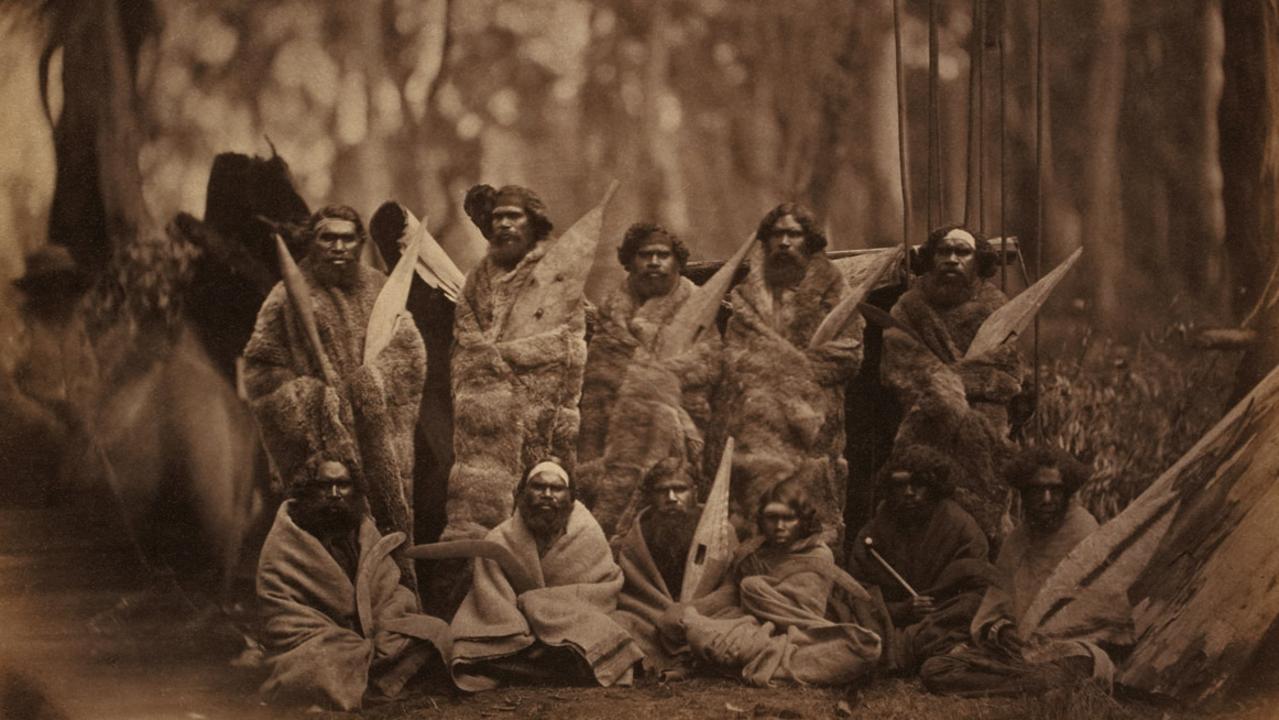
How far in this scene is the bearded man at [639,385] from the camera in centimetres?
818

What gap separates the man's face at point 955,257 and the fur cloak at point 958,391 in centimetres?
12

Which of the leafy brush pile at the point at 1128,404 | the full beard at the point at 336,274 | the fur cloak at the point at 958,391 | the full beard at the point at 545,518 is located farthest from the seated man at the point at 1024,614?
the full beard at the point at 336,274

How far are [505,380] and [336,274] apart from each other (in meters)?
0.85

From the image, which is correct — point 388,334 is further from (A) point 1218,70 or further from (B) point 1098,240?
(A) point 1218,70

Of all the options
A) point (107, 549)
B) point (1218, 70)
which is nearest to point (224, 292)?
point (107, 549)

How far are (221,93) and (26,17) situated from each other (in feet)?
3.17

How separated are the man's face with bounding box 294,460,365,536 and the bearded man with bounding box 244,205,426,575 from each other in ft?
0.33

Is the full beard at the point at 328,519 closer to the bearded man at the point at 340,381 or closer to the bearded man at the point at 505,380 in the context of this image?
the bearded man at the point at 340,381

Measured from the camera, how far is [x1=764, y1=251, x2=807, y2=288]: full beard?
8.31 m

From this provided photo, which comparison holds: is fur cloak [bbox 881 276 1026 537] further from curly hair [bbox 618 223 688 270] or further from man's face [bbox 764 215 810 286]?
curly hair [bbox 618 223 688 270]

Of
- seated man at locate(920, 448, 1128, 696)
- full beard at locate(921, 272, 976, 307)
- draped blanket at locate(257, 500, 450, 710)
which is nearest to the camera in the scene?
draped blanket at locate(257, 500, 450, 710)

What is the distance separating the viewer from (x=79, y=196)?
28.2 feet

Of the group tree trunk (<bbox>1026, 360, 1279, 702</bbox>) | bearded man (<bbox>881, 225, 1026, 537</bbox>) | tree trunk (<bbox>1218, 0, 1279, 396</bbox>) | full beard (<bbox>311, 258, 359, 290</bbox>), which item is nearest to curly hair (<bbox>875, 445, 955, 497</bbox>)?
bearded man (<bbox>881, 225, 1026, 537</bbox>)

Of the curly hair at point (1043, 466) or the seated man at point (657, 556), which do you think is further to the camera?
the curly hair at point (1043, 466)
